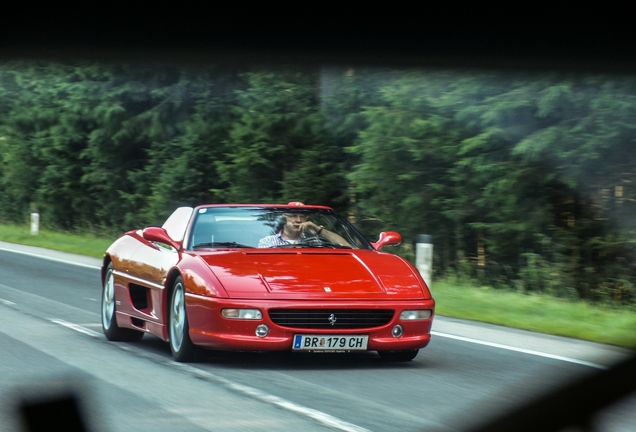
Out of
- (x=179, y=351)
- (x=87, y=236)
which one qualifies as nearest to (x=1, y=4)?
(x=179, y=351)

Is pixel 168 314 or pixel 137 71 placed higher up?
pixel 137 71

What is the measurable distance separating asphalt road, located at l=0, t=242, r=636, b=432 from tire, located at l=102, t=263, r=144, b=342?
135 mm

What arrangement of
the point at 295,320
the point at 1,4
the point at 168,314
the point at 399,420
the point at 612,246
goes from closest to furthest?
the point at 1,4
the point at 399,420
the point at 295,320
the point at 168,314
the point at 612,246

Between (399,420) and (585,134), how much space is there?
22.6ft

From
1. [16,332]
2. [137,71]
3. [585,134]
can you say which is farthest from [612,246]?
[137,71]

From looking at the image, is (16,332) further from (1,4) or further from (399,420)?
(1,4)

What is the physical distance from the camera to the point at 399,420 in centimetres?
610

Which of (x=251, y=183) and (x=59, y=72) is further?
(x=251, y=183)

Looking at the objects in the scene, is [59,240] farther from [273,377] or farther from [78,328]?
[273,377]

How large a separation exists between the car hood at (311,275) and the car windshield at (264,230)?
0.25 meters

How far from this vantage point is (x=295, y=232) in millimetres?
9203

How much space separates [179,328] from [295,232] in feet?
4.21

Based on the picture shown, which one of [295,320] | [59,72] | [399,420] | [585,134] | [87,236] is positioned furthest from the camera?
[87,236]

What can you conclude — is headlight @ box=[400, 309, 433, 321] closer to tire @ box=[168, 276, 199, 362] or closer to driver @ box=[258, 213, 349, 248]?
driver @ box=[258, 213, 349, 248]
